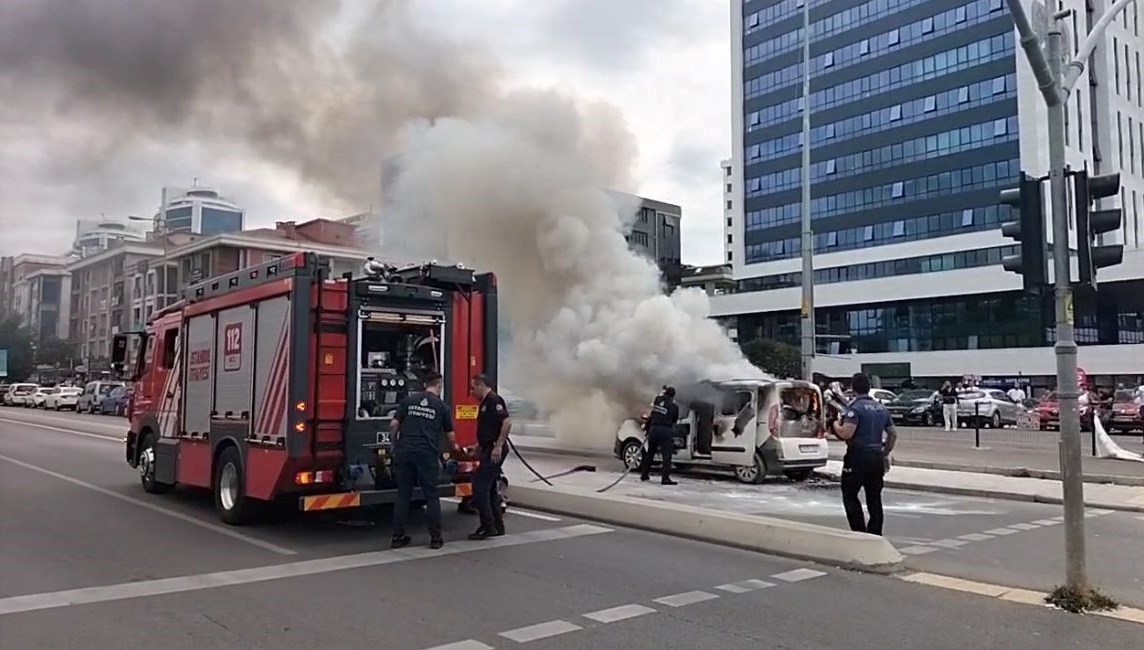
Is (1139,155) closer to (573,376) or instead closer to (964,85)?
(964,85)

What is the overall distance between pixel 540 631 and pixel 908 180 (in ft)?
194

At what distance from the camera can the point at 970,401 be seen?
31062mm

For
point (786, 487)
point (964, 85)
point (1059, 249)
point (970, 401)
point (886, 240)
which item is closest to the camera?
point (1059, 249)

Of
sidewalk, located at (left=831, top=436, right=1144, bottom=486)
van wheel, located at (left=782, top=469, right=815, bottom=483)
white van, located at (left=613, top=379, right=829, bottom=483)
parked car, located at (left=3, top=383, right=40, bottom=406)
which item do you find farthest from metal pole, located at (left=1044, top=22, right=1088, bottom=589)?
parked car, located at (left=3, top=383, right=40, bottom=406)

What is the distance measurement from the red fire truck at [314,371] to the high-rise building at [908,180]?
152 ft

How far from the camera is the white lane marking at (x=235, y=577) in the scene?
620cm

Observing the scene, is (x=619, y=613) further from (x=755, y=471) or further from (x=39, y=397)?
(x=39, y=397)

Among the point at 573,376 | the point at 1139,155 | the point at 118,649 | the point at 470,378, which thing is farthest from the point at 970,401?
the point at 1139,155

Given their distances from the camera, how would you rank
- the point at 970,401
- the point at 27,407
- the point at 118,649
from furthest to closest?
the point at 27,407 < the point at 970,401 < the point at 118,649

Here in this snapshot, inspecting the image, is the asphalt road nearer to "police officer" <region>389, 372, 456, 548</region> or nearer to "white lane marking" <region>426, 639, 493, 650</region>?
"white lane marking" <region>426, 639, 493, 650</region>

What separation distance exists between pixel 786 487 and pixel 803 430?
1045 mm

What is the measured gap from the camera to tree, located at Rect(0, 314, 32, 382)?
66.6m

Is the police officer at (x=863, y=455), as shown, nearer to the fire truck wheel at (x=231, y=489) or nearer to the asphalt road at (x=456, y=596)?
the asphalt road at (x=456, y=596)

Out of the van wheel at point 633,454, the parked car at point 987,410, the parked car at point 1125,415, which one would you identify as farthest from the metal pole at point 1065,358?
the parked car at point 987,410
